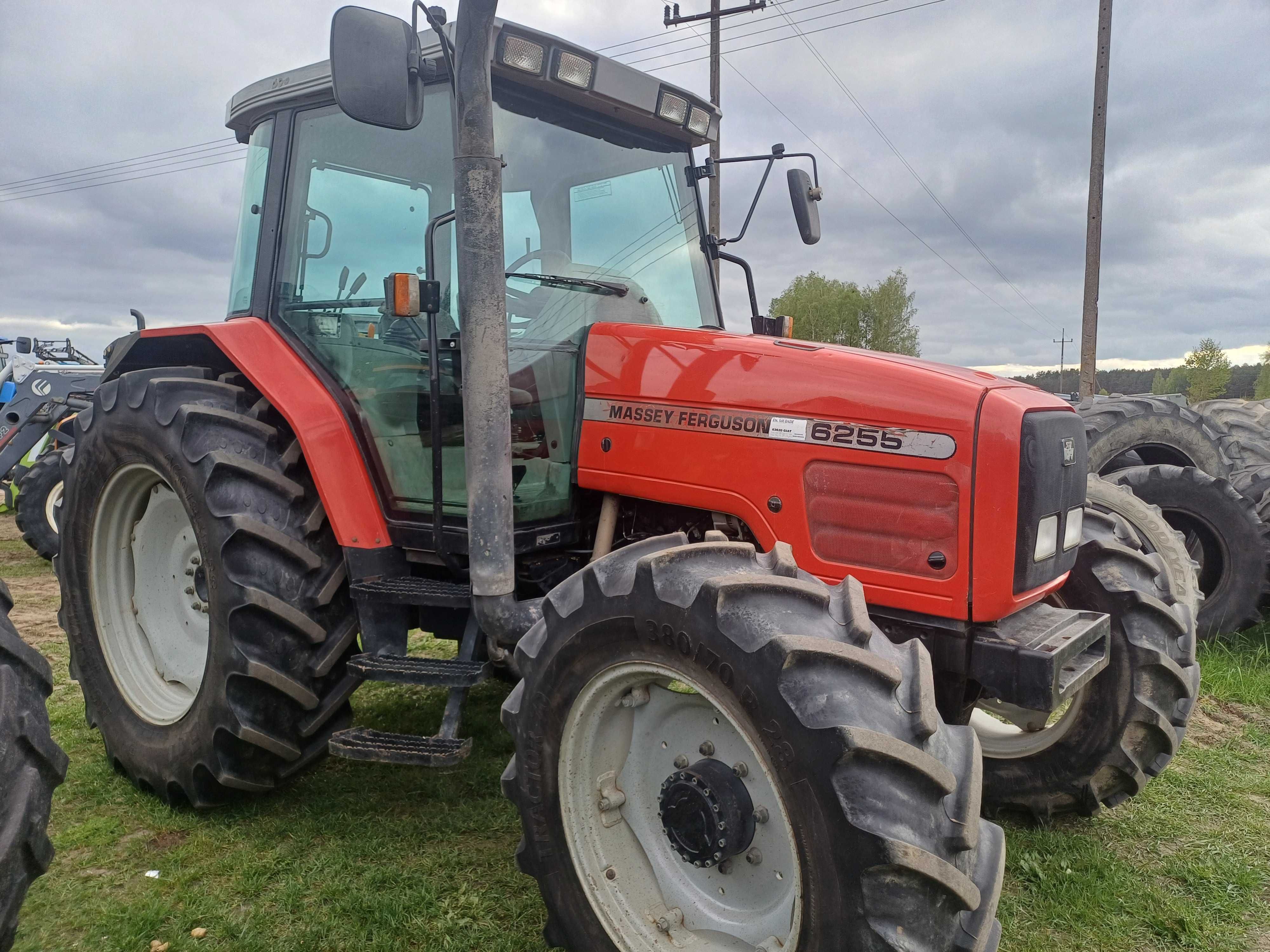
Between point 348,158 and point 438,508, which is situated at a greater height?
point 348,158

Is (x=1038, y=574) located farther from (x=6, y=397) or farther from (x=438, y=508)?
(x=6, y=397)

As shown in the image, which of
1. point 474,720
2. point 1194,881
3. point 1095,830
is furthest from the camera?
point 474,720

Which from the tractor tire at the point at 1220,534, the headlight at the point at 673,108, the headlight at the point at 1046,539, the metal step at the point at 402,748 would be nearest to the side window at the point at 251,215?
the headlight at the point at 673,108


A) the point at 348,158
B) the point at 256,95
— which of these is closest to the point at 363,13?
the point at 348,158

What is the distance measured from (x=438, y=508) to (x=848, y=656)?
63.3 inches

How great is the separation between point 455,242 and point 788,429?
120cm

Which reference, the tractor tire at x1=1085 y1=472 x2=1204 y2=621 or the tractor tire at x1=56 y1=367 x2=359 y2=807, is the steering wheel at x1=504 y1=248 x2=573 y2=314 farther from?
the tractor tire at x1=1085 y1=472 x2=1204 y2=621

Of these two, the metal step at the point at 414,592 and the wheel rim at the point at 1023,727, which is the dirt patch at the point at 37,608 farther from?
the wheel rim at the point at 1023,727

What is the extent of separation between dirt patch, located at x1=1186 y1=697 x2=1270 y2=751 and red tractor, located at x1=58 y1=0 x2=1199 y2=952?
1295 millimetres

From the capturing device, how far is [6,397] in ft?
35.9

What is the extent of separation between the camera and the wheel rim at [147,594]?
11.3 ft

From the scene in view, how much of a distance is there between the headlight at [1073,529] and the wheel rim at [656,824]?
117cm

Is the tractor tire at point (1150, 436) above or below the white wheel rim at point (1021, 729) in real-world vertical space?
above

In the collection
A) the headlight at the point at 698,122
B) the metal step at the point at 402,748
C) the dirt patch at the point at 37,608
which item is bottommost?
the dirt patch at the point at 37,608
